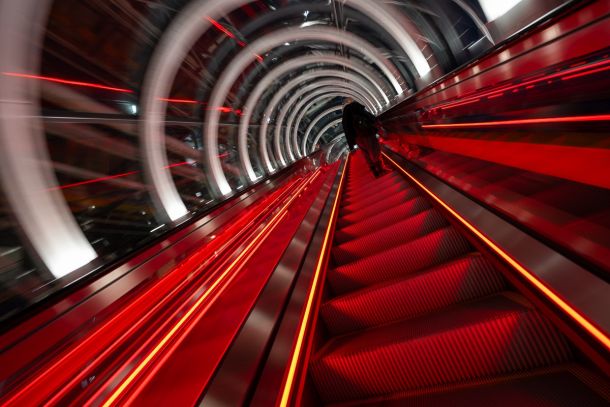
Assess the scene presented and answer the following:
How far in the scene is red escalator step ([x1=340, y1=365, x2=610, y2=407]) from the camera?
1.13 m

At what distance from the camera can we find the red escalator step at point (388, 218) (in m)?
3.34

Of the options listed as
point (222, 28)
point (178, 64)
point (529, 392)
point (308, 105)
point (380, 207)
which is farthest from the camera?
point (308, 105)

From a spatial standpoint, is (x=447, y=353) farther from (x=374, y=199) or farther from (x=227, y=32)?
(x=227, y=32)

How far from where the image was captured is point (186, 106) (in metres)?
8.24

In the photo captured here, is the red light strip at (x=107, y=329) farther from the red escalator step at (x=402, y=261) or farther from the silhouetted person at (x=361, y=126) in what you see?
the silhouetted person at (x=361, y=126)

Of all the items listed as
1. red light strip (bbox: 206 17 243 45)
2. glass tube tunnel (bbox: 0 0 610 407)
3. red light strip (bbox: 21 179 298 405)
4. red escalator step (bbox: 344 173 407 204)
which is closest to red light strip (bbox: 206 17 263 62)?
red light strip (bbox: 206 17 243 45)

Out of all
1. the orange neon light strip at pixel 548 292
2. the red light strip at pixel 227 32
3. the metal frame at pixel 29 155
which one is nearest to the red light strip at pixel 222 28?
the red light strip at pixel 227 32

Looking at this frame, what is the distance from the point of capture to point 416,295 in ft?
6.55

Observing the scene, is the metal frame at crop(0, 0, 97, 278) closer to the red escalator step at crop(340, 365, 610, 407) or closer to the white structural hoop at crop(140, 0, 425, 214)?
the white structural hoop at crop(140, 0, 425, 214)

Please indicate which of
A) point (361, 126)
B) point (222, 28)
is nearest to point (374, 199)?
point (361, 126)

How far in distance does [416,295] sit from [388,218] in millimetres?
1471

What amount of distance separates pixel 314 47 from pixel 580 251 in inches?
482

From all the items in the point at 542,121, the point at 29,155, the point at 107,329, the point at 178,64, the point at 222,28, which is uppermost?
the point at 222,28

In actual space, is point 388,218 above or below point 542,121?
below
